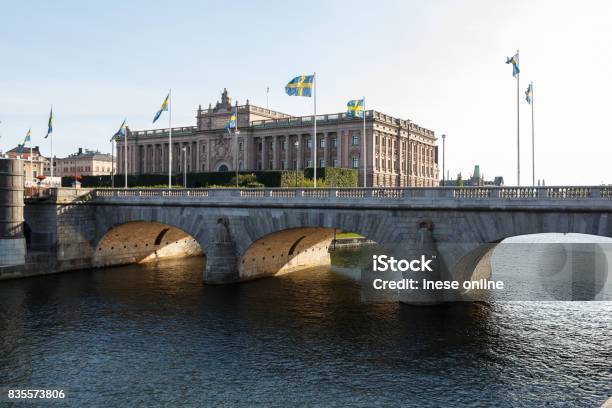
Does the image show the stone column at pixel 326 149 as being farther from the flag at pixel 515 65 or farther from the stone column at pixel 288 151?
the flag at pixel 515 65

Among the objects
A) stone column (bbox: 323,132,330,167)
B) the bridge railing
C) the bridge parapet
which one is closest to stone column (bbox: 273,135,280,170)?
stone column (bbox: 323,132,330,167)

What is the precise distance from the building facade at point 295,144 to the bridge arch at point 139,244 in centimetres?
4110

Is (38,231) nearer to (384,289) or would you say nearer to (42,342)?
(42,342)

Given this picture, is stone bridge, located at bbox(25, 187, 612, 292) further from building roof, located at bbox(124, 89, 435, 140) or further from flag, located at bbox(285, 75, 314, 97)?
building roof, located at bbox(124, 89, 435, 140)

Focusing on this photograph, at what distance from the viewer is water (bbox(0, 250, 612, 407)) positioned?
2350 cm

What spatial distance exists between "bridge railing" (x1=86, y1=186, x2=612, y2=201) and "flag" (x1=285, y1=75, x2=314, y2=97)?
367 inches

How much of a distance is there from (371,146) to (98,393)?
290ft

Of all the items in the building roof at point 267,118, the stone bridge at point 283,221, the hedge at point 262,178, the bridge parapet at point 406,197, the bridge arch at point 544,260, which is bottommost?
the bridge arch at point 544,260

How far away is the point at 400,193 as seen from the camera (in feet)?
127

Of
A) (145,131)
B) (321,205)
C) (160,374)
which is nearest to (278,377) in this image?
(160,374)

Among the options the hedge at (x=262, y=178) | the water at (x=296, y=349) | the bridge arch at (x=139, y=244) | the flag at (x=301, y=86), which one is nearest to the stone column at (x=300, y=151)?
the hedge at (x=262, y=178)

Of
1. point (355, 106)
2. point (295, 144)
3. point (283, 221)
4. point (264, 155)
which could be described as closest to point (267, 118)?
point (264, 155)

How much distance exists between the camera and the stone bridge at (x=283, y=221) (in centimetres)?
3353

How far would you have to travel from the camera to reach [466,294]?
40.9 m
